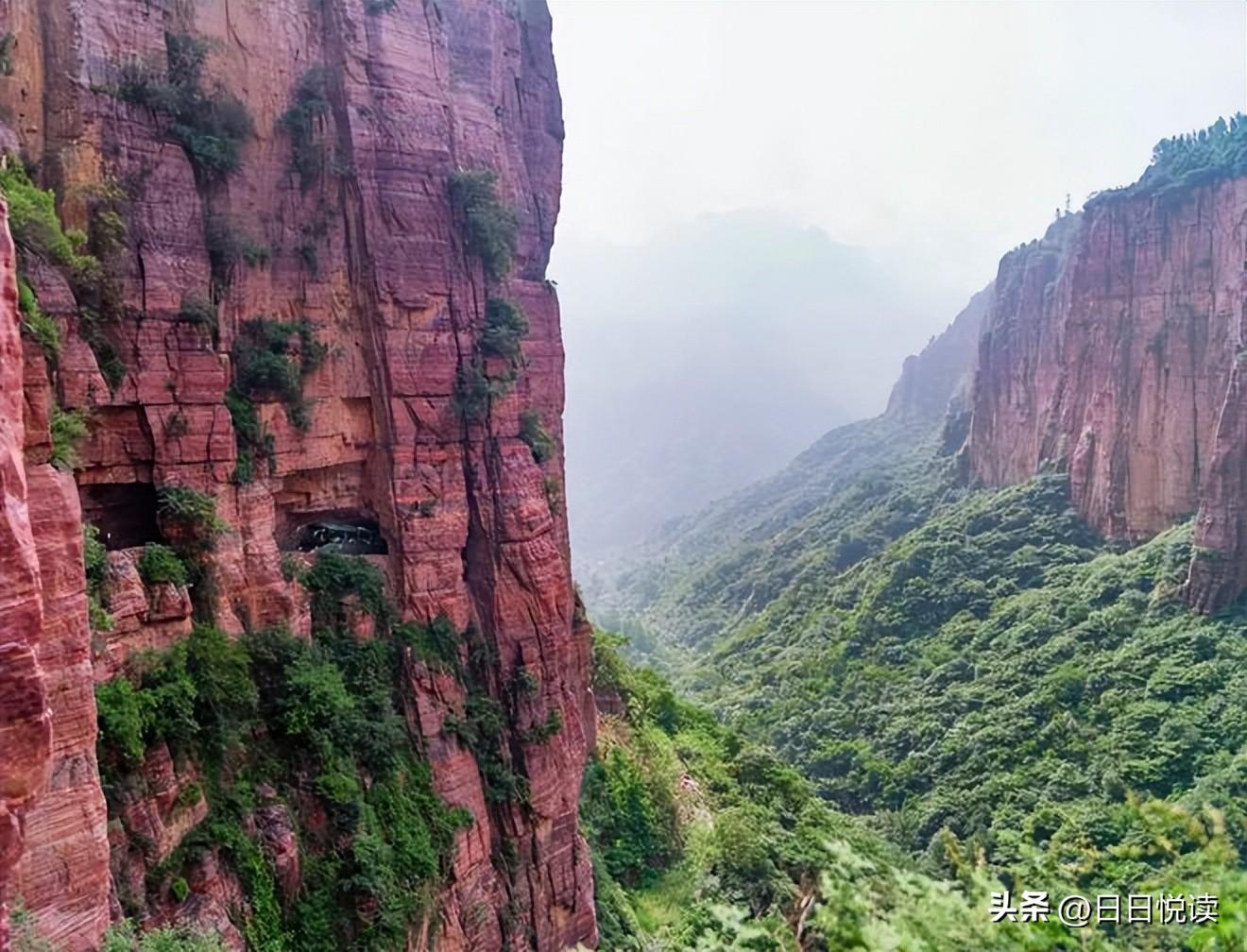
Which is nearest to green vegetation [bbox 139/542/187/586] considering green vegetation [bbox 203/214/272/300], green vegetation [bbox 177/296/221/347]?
green vegetation [bbox 177/296/221/347]

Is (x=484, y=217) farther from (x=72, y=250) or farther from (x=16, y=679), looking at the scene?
(x=16, y=679)

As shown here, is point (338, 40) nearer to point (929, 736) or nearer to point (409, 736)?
point (409, 736)

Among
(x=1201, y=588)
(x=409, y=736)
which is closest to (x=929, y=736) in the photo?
(x=1201, y=588)

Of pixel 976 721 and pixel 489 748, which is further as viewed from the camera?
pixel 976 721

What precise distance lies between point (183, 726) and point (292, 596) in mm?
3016

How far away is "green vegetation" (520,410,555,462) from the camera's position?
19.1 meters

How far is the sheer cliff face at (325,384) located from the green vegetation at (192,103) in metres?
0.21

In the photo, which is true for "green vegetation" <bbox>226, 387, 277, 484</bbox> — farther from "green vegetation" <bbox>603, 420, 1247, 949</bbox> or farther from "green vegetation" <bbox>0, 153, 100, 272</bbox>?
"green vegetation" <bbox>603, 420, 1247, 949</bbox>

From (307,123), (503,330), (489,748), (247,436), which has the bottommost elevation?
(489,748)

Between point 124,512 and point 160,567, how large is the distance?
156 centimetres

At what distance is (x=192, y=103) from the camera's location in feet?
47.1

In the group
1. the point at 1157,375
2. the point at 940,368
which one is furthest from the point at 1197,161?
the point at 940,368

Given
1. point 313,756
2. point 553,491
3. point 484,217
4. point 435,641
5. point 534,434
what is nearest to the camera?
point 313,756

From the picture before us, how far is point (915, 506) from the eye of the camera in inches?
2537
